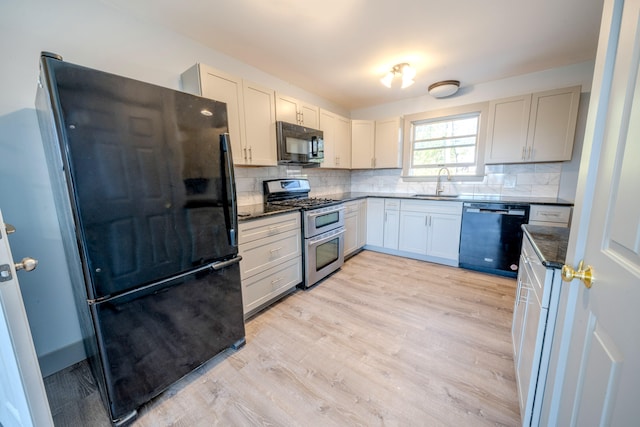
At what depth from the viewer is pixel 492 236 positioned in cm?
282

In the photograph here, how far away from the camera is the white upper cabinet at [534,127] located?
2.63 meters

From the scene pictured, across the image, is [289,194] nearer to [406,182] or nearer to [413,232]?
[413,232]

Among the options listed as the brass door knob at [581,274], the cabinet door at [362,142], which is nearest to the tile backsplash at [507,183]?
the cabinet door at [362,142]

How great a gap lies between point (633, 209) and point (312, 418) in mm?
1502

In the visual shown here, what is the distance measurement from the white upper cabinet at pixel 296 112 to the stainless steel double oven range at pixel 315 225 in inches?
29.2

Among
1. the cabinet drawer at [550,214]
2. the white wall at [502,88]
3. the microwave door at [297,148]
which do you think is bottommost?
the cabinet drawer at [550,214]

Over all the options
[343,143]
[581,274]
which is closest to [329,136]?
[343,143]

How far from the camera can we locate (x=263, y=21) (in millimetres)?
1878

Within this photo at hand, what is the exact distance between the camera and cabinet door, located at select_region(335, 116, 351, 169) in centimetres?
363

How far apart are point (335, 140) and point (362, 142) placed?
2.00 feet

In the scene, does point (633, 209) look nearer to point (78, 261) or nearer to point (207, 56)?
point (78, 261)

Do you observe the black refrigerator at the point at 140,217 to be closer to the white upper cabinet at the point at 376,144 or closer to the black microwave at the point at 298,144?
the black microwave at the point at 298,144

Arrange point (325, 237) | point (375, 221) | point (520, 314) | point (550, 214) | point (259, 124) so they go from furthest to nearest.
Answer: point (375, 221), point (325, 237), point (550, 214), point (259, 124), point (520, 314)

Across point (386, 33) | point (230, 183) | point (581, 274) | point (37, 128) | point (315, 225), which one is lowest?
point (315, 225)
